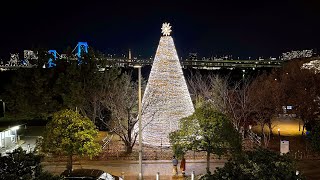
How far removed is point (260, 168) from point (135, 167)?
1128 centimetres

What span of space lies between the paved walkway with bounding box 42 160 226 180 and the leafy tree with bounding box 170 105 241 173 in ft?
6.72

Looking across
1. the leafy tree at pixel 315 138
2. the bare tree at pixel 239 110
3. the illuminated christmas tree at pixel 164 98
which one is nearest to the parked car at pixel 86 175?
the illuminated christmas tree at pixel 164 98

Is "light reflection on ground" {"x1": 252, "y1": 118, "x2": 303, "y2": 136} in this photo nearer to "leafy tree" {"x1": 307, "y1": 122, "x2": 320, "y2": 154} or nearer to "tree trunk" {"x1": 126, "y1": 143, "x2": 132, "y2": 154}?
"tree trunk" {"x1": 126, "y1": 143, "x2": 132, "y2": 154}

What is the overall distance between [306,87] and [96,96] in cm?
1621

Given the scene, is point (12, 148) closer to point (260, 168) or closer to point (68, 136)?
point (68, 136)

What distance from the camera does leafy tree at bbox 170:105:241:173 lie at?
15.0m

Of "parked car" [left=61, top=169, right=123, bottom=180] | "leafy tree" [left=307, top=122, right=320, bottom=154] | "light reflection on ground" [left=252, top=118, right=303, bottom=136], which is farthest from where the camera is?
"light reflection on ground" [left=252, top=118, right=303, bottom=136]

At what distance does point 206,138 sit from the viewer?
15258mm

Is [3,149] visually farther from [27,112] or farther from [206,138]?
[206,138]

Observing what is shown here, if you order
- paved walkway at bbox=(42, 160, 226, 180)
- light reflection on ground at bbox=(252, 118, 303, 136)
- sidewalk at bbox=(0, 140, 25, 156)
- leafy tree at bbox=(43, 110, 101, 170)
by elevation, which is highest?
leafy tree at bbox=(43, 110, 101, 170)

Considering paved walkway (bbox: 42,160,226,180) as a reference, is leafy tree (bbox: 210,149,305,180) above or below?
above

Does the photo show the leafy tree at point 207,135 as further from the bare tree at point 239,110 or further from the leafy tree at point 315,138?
the bare tree at point 239,110

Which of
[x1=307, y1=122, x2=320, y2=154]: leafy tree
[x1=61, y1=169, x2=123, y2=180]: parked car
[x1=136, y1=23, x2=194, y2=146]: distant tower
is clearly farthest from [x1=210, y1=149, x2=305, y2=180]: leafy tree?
[x1=136, y1=23, x2=194, y2=146]: distant tower

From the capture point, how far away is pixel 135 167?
18234mm
